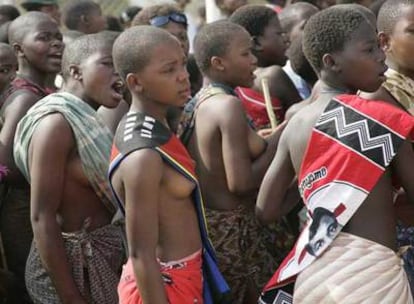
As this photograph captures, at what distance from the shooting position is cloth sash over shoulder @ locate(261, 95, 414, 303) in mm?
3590

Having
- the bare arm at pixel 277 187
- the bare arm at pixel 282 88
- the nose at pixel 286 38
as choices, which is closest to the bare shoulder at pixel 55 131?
the bare arm at pixel 277 187

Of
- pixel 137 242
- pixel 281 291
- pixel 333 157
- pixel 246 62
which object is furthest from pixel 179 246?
pixel 246 62

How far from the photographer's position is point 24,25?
19.1 feet

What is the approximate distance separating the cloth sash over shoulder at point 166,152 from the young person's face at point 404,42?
1.28 meters

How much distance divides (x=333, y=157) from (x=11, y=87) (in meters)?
2.50

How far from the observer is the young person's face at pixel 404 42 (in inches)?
176

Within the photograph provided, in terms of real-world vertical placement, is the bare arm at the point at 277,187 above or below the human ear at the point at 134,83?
below

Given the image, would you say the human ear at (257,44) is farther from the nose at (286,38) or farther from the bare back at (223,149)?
the bare back at (223,149)

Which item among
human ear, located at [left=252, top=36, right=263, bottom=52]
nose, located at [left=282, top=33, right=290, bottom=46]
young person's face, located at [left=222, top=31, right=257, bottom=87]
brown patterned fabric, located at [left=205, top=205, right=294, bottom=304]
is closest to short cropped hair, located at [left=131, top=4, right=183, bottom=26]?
human ear, located at [left=252, top=36, right=263, bottom=52]

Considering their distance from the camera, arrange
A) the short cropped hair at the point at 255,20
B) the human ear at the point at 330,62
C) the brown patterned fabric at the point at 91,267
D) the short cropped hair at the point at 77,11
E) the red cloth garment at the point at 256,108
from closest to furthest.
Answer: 1. the human ear at the point at 330,62
2. the brown patterned fabric at the point at 91,267
3. the red cloth garment at the point at 256,108
4. the short cropped hair at the point at 255,20
5. the short cropped hair at the point at 77,11

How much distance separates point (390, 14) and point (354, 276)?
157cm

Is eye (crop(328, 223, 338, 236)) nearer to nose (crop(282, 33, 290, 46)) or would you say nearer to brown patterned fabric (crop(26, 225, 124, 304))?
brown patterned fabric (crop(26, 225, 124, 304))

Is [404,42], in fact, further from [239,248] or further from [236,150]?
[239,248]

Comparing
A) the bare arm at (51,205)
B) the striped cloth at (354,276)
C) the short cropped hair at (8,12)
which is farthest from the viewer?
the short cropped hair at (8,12)
